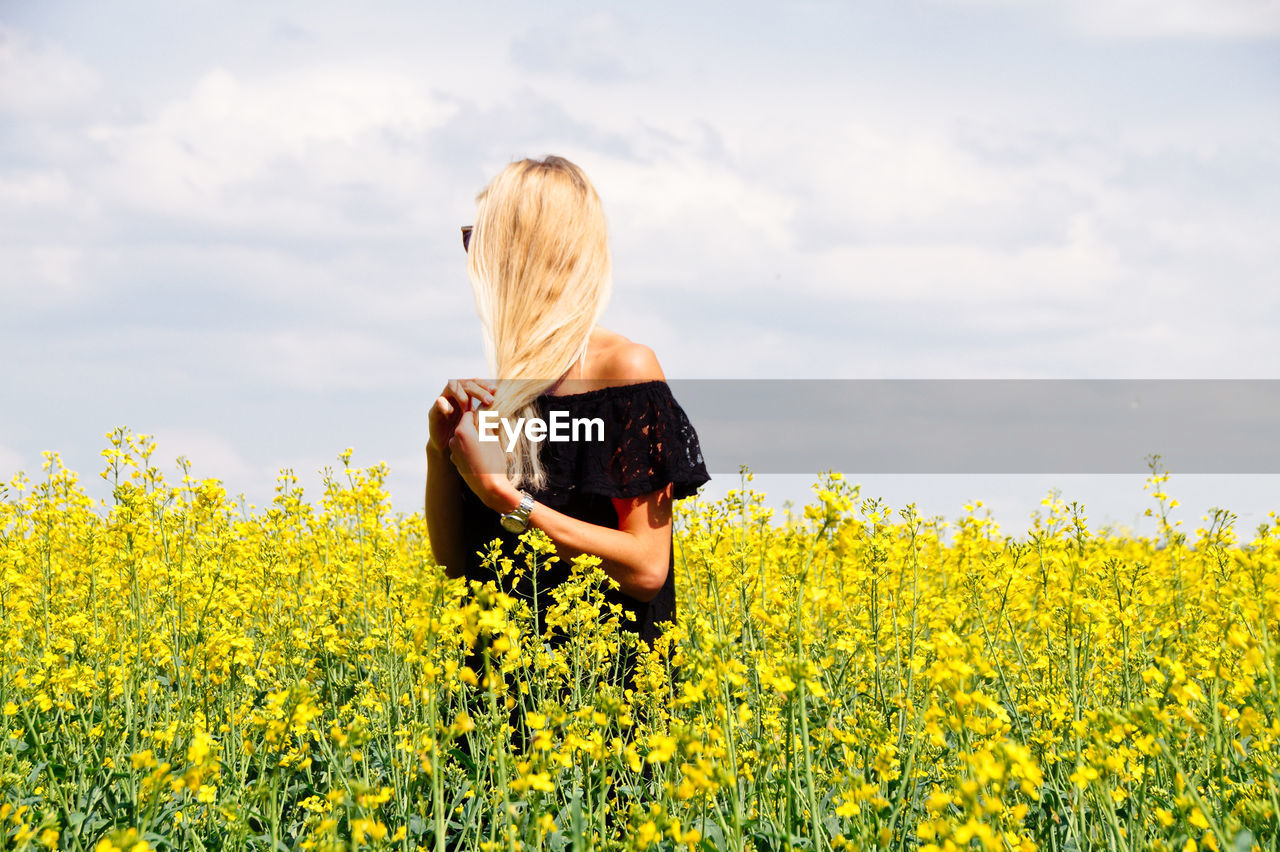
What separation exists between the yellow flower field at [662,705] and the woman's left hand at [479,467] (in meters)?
0.16

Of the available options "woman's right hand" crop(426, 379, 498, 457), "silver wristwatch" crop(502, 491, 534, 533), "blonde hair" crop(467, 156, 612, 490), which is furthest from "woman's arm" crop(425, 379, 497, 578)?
"silver wristwatch" crop(502, 491, 534, 533)

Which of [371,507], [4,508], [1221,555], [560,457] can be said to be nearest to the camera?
[560,457]

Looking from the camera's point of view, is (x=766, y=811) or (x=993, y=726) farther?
(x=766, y=811)

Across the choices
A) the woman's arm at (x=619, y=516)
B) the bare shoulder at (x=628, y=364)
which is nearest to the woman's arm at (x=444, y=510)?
the woman's arm at (x=619, y=516)

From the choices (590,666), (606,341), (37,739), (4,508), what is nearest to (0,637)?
(37,739)

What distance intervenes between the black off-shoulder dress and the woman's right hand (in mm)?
278

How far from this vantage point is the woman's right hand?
2801 mm

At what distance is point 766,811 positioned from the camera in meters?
2.73

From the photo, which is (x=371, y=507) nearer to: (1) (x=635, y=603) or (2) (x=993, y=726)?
(1) (x=635, y=603)

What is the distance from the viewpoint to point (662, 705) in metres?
3.31

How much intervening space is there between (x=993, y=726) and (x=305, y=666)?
8.67 feet

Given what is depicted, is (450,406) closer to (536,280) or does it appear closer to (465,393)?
(465,393)

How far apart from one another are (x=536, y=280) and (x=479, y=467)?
616 millimetres

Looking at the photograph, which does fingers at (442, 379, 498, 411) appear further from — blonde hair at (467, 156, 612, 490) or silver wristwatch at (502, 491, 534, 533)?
silver wristwatch at (502, 491, 534, 533)
